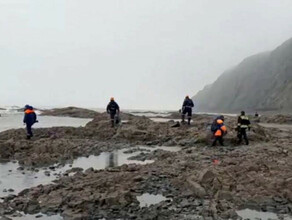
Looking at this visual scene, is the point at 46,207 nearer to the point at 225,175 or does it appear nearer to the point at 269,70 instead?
the point at 225,175

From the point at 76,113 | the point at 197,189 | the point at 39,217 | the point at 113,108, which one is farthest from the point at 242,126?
the point at 76,113

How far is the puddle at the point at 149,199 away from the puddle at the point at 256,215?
2643 millimetres

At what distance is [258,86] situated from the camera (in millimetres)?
151000

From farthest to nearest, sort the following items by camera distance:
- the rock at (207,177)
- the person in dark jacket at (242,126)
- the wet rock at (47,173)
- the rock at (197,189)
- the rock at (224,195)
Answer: the person in dark jacket at (242,126), the wet rock at (47,173), the rock at (207,177), the rock at (197,189), the rock at (224,195)

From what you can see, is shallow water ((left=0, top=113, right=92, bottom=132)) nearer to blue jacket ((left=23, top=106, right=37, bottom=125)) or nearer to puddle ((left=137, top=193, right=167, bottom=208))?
blue jacket ((left=23, top=106, right=37, bottom=125))

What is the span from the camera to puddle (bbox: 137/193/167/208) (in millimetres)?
12703

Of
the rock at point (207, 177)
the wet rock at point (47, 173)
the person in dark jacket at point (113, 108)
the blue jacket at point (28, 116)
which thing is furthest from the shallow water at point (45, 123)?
the rock at point (207, 177)

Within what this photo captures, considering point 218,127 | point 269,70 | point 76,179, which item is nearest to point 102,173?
point 76,179

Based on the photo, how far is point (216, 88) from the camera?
629ft

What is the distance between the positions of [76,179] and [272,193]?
7432 mm

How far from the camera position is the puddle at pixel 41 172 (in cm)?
1559

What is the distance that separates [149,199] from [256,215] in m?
3.48

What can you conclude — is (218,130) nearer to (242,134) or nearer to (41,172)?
Result: (242,134)

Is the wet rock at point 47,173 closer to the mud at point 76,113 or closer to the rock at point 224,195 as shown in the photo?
the rock at point 224,195
